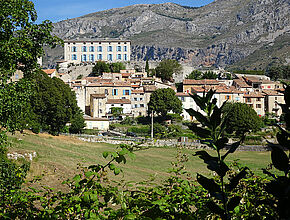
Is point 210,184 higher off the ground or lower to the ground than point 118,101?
lower

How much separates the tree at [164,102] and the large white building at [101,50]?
35590 mm

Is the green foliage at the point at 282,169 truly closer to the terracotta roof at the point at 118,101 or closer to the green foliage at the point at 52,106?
the green foliage at the point at 52,106

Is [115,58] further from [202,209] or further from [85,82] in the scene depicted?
[202,209]

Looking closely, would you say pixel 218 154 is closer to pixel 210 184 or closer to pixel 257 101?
pixel 210 184

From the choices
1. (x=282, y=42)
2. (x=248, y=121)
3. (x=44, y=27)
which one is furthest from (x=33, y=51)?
(x=282, y=42)

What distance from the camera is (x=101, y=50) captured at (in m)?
88.1

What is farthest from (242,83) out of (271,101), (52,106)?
(52,106)

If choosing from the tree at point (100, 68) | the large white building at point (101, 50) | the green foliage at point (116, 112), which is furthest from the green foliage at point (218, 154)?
the large white building at point (101, 50)

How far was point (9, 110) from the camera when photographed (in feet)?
19.4

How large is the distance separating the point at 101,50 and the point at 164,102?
132ft

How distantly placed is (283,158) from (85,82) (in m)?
59.1

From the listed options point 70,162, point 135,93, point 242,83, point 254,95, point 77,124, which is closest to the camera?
point 70,162

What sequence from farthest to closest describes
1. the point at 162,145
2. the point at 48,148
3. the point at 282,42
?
the point at 282,42 → the point at 162,145 → the point at 48,148

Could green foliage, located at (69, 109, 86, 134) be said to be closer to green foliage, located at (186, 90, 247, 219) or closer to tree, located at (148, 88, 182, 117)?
tree, located at (148, 88, 182, 117)
